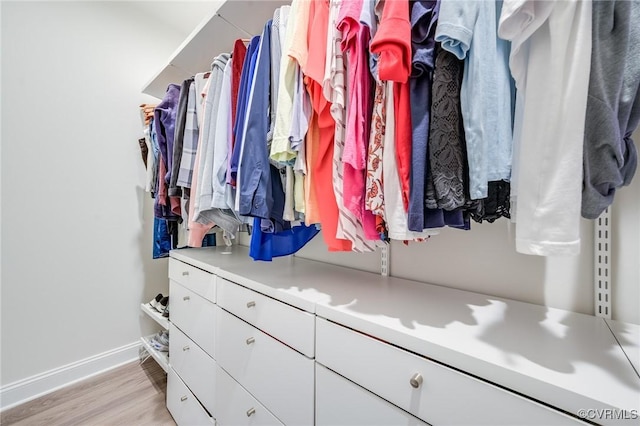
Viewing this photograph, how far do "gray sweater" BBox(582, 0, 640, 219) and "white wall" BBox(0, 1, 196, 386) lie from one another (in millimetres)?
2339

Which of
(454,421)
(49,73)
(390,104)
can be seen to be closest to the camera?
(454,421)

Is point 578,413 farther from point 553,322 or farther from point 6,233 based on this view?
point 6,233

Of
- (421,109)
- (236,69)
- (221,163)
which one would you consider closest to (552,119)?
(421,109)

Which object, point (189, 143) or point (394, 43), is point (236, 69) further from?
point (394, 43)

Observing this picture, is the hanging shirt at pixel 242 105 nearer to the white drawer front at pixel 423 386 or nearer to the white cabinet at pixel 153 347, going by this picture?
the white drawer front at pixel 423 386

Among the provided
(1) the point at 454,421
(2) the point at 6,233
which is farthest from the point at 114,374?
(1) the point at 454,421

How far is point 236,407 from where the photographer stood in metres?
0.93

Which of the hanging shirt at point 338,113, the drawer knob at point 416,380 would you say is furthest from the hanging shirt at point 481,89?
the drawer knob at point 416,380

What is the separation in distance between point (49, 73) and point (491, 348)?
2498 millimetres

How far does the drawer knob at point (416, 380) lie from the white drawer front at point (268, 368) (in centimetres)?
29

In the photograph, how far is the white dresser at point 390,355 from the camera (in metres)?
0.40

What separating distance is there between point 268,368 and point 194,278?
2.05ft

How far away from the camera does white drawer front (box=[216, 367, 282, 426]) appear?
0.83 m

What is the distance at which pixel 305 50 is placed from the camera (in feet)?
2.43
